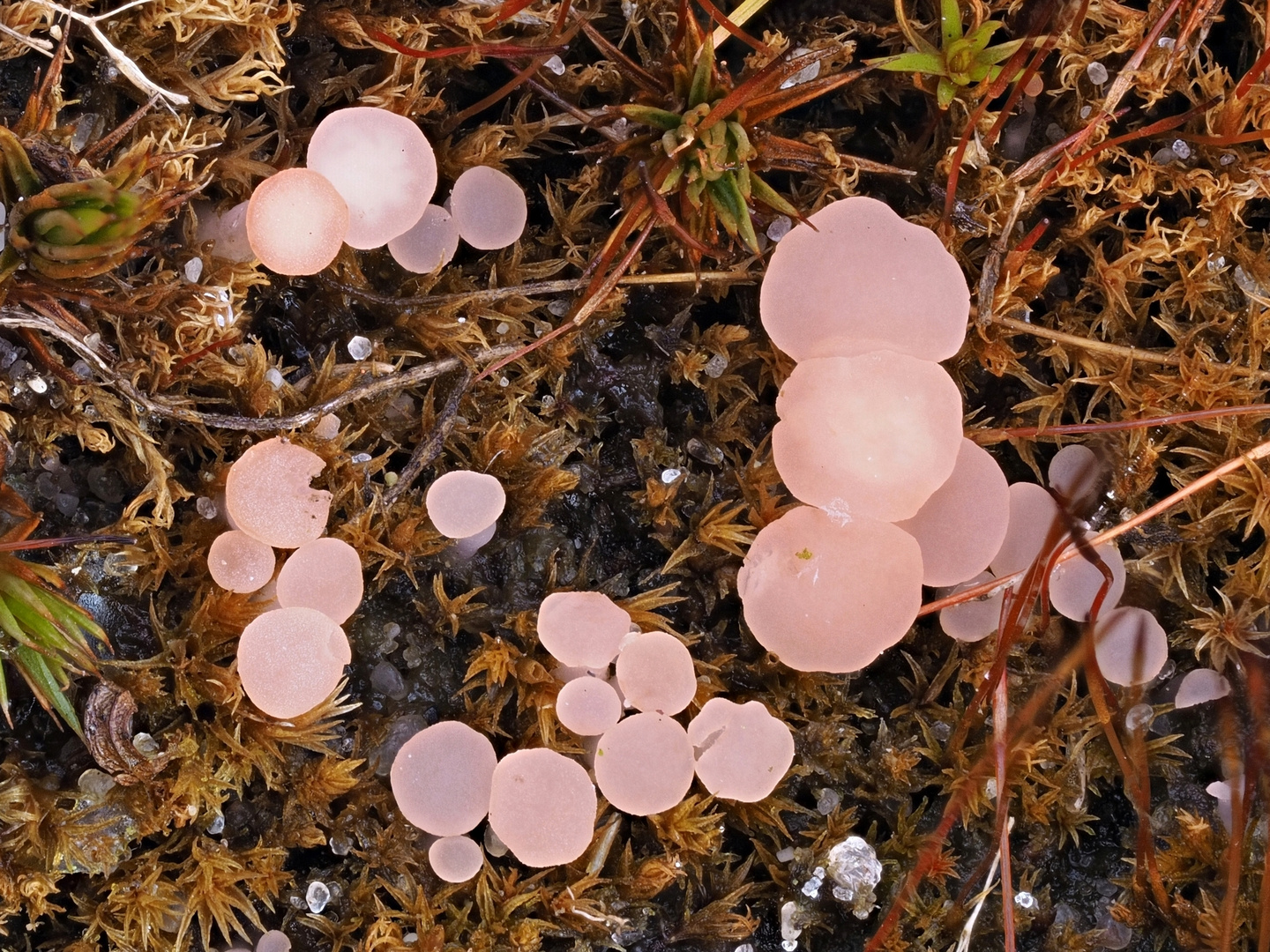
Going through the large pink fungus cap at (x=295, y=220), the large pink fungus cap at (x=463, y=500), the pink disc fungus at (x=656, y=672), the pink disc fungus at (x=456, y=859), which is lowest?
the pink disc fungus at (x=456, y=859)

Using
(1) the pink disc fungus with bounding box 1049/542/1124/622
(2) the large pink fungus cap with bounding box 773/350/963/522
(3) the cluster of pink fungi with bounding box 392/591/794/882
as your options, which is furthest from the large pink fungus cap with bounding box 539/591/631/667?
(1) the pink disc fungus with bounding box 1049/542/1124/622

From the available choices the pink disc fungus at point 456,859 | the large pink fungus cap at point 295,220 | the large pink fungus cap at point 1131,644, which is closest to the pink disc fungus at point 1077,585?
the large pink fungus cap at point 1131,644

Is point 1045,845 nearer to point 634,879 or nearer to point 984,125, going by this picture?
point 634,879

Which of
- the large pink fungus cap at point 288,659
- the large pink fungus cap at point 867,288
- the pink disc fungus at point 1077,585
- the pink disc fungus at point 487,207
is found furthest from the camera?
the pink disc fungus at point 1077,585

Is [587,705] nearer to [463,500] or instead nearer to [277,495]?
[463,500]

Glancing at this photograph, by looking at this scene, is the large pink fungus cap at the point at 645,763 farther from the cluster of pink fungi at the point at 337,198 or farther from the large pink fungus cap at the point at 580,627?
the cluster of pink fungi at the point at 337,198

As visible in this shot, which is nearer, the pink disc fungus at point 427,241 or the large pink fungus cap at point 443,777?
the large pink fungus cap at point 443,777
